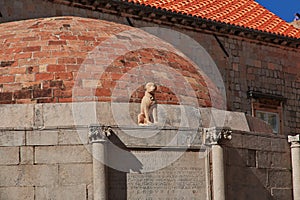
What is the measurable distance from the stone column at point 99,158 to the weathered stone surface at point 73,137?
7.1 inches

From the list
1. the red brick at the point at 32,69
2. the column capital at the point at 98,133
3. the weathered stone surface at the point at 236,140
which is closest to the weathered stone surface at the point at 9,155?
the column capital at the point at 98,133

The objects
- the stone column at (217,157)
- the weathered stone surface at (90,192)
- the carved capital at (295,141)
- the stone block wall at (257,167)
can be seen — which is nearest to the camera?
the weathered stone surface at (90,192)

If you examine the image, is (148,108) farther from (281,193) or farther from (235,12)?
(235,12)

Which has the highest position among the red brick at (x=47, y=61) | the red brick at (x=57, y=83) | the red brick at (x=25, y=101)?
the red brick at (x=47, y=61)

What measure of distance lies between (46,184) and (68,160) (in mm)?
547

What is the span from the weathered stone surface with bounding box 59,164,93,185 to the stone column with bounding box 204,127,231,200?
2.21 m

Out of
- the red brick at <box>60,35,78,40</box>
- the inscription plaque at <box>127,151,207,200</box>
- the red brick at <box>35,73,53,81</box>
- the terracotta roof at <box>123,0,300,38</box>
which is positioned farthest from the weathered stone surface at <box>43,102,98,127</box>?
the terracotta roof at <box>123,0,300,38</box>

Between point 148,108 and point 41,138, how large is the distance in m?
2.10

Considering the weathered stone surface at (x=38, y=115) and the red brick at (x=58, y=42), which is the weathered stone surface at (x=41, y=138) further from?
the red brick at (x=58, y=42)

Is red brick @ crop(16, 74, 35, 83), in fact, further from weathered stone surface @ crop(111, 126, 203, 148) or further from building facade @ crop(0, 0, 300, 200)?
weathered stone surface @ crop(111, 126, 203, 148)

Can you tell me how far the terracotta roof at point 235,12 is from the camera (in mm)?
28000

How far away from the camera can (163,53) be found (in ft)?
57.5

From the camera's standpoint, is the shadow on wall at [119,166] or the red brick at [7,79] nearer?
the shadow on wall at [119,166]

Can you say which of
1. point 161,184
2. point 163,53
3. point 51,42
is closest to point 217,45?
point 163,53
